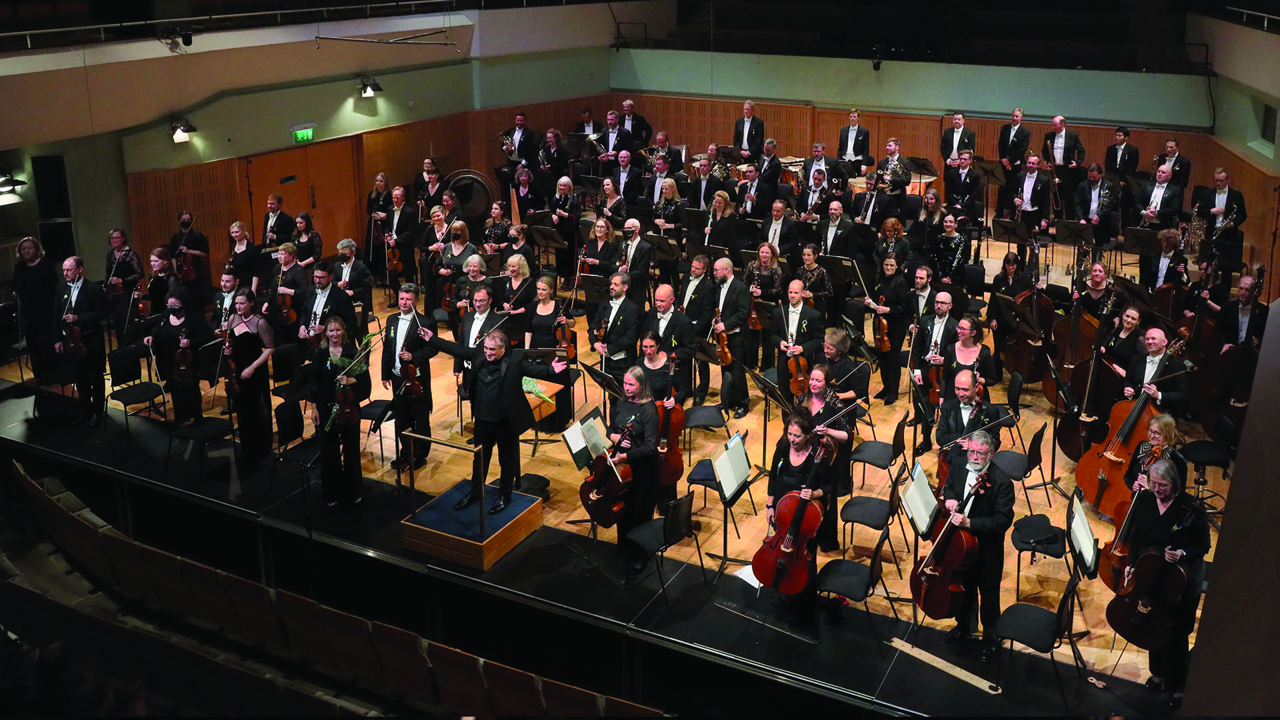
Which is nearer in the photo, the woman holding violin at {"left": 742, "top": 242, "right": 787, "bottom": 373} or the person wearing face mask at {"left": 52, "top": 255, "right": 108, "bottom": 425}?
the person wearing face mask at {"left": 52, "top": 255, "right": 108, "bottom": 425}

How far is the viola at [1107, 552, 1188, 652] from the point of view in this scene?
228 inches

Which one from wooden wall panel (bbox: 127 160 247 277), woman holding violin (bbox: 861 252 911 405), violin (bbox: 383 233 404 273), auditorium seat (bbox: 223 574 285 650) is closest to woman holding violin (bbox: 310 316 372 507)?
auditorium seat (bbox: 223 574 285 650)

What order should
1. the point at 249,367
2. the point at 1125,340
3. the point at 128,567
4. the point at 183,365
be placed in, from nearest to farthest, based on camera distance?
the point at 128,567 < the point at 1125,340 < the point at 249,367 < the point at 183,365

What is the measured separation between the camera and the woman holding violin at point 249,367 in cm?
870

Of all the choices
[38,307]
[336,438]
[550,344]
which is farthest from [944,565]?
[38,307]

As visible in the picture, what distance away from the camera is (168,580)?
26.1 ft

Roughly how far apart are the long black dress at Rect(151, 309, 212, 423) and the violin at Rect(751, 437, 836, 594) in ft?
16.4

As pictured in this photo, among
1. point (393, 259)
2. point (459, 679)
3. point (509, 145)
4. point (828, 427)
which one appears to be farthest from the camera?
point (509, 145)

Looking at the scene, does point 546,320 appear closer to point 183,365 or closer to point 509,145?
point 183,365

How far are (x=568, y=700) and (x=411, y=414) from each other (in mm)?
2950

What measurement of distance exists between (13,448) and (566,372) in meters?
4.48

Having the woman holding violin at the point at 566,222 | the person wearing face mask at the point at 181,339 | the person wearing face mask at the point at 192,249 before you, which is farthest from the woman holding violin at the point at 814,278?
the person wearing face mask at the point at 192,249

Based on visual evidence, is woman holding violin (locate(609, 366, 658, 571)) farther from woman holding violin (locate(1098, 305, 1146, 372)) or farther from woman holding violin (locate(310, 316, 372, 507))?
woman holding violin (locate(1098, 305, 1146, 372))

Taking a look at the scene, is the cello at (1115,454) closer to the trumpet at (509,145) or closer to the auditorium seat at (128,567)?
the auditorium seat at (128,567)
